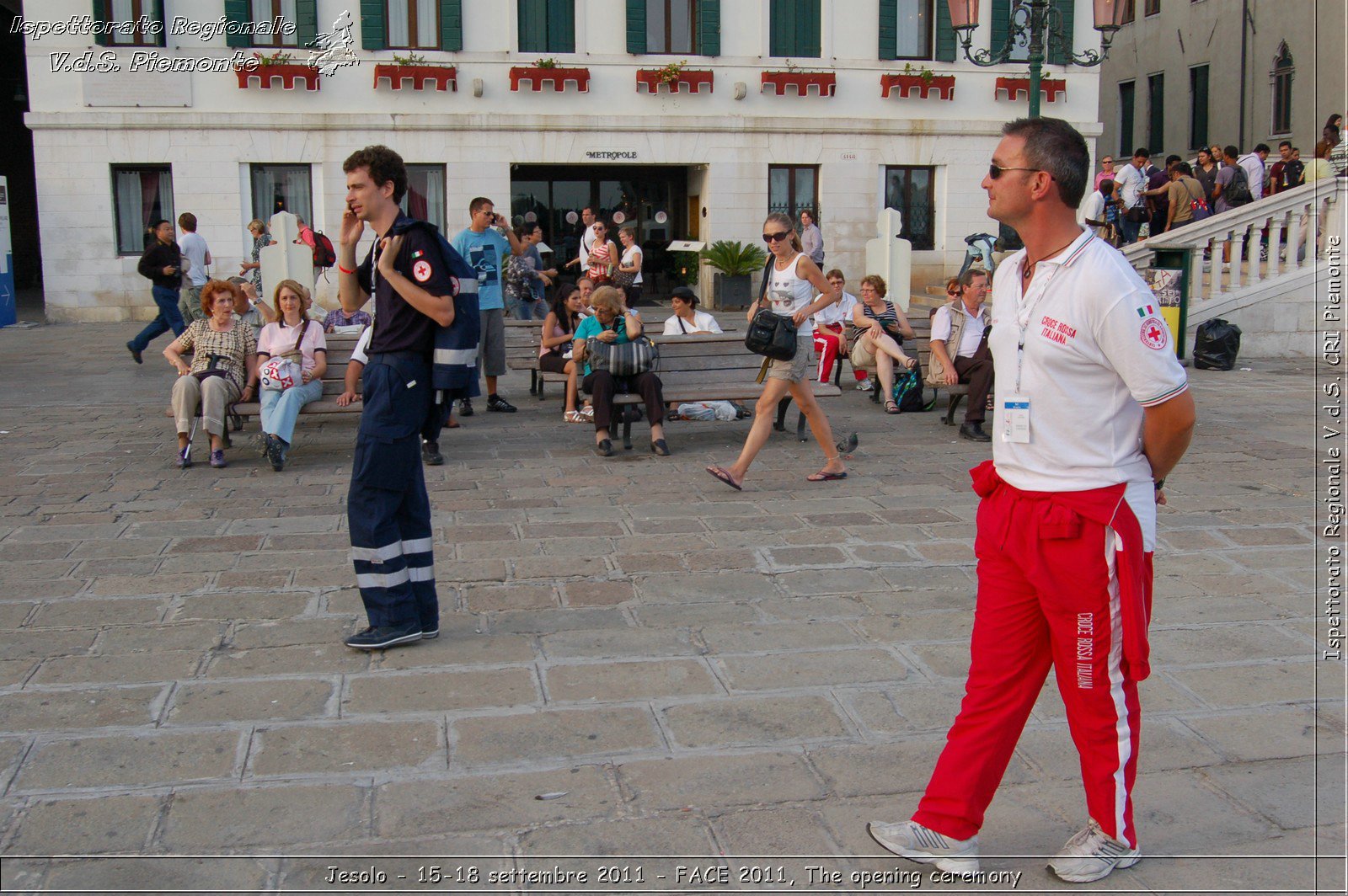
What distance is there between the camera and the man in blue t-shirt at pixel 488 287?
11.0 meters

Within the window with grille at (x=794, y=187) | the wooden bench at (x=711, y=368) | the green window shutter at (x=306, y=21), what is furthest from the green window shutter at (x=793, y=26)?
the wooden bench at (x=711, y=368)

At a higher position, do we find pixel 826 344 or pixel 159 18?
pixel 159 18

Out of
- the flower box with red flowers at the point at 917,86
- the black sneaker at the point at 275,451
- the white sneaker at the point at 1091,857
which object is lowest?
the white sneaker at the point at 1091,857

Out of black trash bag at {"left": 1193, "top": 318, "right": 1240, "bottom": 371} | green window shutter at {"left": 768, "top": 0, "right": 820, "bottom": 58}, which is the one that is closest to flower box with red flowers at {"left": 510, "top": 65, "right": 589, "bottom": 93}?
green window shutter at {"left": 768, "top": 0, "right": 820, "bottom": 58}

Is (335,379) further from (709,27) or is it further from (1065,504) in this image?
(709,27)

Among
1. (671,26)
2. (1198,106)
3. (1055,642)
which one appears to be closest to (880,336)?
(1055,642)

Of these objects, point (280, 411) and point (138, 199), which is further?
point (138, 199)

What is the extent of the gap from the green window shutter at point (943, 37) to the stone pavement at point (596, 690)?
17.5 meters

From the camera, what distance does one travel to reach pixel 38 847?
11.1 ft

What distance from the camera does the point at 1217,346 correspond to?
14.6 m

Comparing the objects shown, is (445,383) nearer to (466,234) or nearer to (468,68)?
(466,234)

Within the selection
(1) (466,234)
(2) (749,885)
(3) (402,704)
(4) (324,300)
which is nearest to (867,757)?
(2) (749,885)

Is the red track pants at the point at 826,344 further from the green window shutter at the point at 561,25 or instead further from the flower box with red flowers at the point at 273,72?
the flower box with red flowers at the point at 273,72

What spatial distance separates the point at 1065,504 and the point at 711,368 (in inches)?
296
